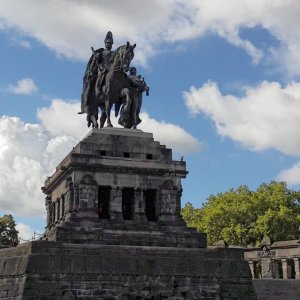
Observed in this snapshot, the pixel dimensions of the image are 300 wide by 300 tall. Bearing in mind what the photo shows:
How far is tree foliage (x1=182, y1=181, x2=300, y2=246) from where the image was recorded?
2199 inches

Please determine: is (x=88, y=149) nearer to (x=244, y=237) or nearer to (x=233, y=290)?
(x=233, y=290)

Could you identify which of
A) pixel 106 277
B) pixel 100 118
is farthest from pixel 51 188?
pixel 106 277

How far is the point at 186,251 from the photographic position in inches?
1137

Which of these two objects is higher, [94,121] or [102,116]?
[102,116]

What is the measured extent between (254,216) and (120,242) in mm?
30713

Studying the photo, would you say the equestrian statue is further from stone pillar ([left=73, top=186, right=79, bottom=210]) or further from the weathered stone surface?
stone pillar ([left=73, top=186, right=79, bottom=210])

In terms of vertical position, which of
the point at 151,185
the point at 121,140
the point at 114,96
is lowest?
the point at 151,185

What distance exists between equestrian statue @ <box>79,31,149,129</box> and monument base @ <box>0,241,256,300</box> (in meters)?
8.06

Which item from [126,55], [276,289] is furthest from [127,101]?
[276,289]

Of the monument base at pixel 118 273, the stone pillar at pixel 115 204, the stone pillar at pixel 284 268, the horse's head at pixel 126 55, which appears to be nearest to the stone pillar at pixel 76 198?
the stone pillar at pixel 115 204

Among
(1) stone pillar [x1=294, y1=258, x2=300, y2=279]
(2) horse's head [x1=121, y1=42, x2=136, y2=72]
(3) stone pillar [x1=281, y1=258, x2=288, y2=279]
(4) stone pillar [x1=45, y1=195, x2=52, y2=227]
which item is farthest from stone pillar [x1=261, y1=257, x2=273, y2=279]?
(2) horse's head [x1=121, y1=42, x2=136, y2=72]

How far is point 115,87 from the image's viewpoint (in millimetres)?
33281

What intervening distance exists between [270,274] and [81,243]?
19812 mm

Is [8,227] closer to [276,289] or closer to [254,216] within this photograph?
[254,216]
